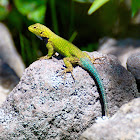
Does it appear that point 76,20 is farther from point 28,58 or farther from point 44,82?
point 44,82

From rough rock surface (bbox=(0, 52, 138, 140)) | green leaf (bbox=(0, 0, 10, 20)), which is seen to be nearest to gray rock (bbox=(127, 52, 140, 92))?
rough rock surface (bbox=(0, 52, 138, 140))

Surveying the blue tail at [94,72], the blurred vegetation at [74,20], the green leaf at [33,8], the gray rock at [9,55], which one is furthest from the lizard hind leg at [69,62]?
the green leaf at [33,8]

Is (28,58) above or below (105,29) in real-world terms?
below

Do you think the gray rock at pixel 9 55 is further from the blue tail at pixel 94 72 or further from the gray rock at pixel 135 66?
the gray rock at pixel 135 66

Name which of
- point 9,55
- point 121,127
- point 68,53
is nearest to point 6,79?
point 9,55

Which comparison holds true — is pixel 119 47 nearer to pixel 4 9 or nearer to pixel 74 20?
pixel 74 20

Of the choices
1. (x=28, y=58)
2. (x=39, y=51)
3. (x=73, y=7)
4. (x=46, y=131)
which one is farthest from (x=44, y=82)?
(x=73, y=7)
